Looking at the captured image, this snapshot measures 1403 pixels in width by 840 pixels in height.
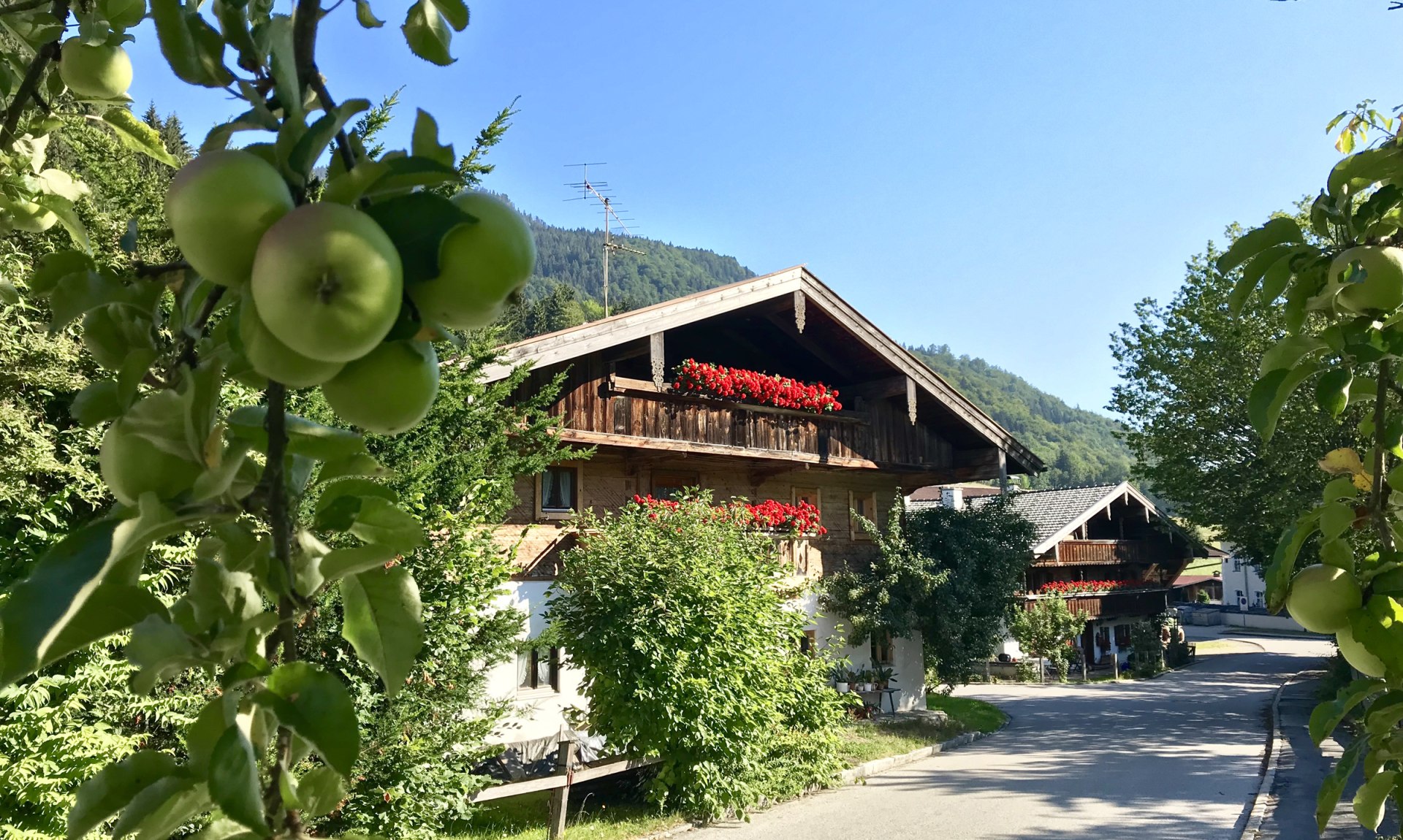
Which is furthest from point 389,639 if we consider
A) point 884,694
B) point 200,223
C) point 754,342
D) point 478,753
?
point 884,694

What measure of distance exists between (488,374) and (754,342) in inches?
318

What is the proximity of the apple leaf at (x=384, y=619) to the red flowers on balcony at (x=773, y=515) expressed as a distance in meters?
11.9

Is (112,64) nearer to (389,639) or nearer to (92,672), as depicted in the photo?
(389,639)

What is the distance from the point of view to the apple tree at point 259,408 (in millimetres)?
649

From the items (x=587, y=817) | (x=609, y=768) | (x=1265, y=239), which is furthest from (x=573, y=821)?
(x=1265, y=239)

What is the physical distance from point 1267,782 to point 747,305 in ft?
35.8

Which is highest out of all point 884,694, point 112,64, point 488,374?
point 488,374

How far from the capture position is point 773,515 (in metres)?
15.7

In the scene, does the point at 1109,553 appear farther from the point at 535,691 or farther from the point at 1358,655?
the point at 1358,655

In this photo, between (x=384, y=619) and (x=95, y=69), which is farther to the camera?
(x=95, y=69)

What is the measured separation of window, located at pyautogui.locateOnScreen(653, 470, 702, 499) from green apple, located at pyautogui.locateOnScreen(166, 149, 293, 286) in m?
14.3

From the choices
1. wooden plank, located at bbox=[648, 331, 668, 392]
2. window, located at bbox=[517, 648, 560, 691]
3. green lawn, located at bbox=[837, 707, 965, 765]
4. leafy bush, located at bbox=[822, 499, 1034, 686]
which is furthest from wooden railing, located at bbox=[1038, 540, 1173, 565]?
window, located at bbox=[517, 648, 560, 691]

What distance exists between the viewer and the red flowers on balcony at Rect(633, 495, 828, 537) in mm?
13041

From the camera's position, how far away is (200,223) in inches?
26.4
